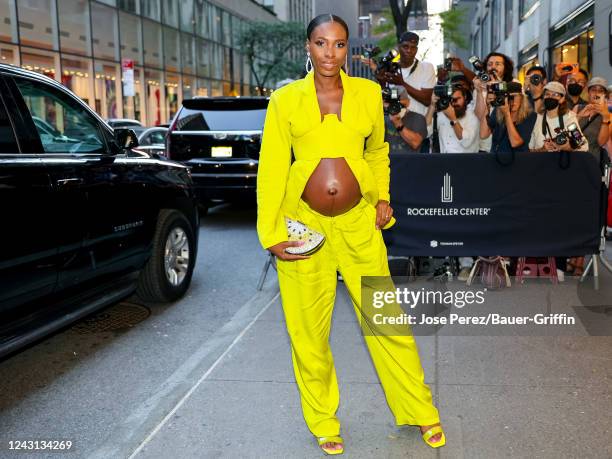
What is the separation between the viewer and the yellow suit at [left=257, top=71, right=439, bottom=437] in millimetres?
3232

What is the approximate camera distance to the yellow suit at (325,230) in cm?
323

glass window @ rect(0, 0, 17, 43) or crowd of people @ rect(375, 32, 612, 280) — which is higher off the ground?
glass window @ rect(0, 0, 17, 43)

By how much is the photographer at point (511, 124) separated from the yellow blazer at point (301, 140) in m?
3.55

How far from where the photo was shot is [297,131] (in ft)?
10.5

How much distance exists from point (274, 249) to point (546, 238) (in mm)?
3579

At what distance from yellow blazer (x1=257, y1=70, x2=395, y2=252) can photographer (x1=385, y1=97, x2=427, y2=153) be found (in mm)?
3364

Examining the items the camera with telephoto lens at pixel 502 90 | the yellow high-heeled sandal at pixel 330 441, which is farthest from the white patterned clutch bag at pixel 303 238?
the camera with telephoto lens at pixel 502 90

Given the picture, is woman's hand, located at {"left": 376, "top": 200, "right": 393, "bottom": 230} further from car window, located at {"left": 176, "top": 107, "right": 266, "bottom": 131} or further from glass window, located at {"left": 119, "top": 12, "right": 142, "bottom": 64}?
glass window, located at {"left": 119, "top": 12, "right": 142, "bottom": 64}

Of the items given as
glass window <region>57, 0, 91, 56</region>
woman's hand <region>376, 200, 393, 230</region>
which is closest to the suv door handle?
woman's hand <region>376, 200, 393, 230</region>

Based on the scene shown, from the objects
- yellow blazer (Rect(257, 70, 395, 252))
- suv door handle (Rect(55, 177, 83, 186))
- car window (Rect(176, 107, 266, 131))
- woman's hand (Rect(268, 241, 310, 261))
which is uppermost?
car window (Rect(176, 107, 266, 131))

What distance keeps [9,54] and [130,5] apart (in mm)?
9688

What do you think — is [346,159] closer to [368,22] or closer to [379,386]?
[379,386]

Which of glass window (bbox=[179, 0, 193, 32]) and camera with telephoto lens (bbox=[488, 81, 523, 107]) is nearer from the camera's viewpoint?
camera with telephoto lens (bbox=[488, 81, 523, 107])

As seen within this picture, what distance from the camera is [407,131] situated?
6691mm
